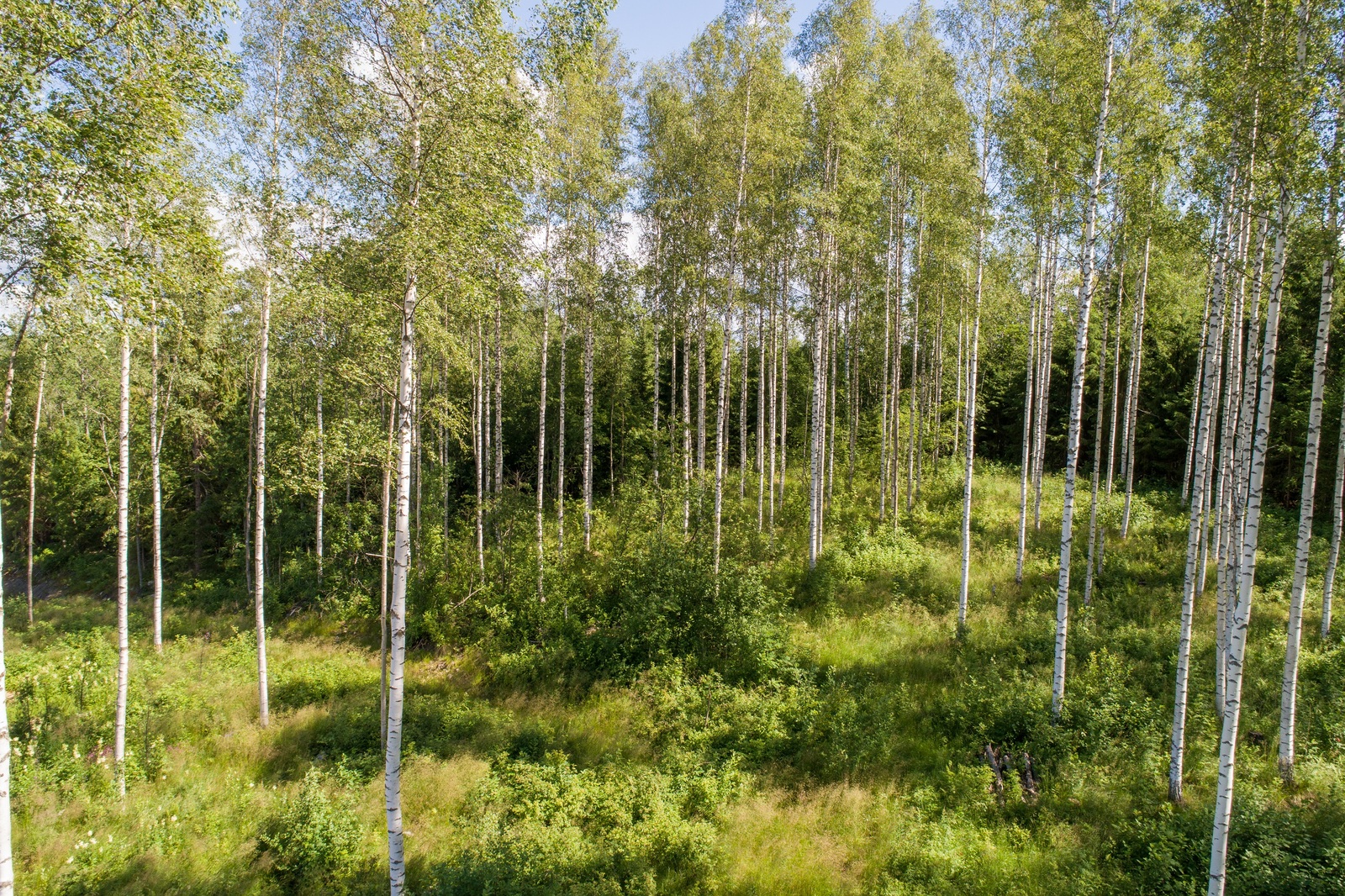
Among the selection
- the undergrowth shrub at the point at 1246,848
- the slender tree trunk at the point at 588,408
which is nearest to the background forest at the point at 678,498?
the undergrowth shrub at the point at 1246,848

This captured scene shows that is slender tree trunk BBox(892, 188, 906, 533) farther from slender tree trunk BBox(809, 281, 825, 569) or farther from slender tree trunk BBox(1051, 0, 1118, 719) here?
slender tree trunk BBox(1051, 0, 1118, 719)

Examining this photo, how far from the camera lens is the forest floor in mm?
7277

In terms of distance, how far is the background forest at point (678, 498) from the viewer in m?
6.49

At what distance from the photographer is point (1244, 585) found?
6125 millimetres

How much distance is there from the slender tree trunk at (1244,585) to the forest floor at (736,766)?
170 centimetres

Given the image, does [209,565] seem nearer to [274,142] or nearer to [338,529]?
[338,529]

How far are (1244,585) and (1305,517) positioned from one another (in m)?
2.91

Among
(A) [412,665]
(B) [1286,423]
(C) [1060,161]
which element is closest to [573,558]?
(A) [412,665]

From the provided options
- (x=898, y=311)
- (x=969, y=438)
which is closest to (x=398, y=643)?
(x=969, y=438)

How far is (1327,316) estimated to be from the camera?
21.4 feet

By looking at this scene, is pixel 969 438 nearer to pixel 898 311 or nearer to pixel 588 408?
pixel 898 311

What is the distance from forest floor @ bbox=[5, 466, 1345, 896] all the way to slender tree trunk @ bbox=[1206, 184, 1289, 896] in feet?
5.58

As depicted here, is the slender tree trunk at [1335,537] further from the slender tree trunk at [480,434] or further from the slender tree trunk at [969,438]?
the slender tree trunk at [480,434]

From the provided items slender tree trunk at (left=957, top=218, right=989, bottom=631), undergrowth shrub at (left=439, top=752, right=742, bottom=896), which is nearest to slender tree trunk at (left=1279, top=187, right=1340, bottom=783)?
slender tree trunk at (left=957, top=218, right=989, bottom=631)
